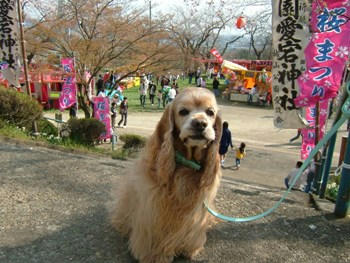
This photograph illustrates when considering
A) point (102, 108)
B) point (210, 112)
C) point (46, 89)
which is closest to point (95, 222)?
point (210, 112)

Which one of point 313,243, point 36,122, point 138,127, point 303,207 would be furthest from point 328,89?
point 138,127

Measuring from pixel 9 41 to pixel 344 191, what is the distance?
7680 millimetres

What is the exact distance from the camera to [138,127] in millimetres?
13797

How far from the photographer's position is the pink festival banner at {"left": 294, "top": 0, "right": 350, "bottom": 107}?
3346 mm

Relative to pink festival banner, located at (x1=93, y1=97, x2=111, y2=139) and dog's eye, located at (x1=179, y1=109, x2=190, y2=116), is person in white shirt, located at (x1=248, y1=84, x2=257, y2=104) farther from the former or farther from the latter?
dog's eye, located at (x1=179, y1=109, x2=190, y2=116)

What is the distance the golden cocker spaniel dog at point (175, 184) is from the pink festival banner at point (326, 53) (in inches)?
69.1

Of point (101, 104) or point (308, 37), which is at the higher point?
point (308, 37)

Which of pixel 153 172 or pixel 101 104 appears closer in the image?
pixel 153 172

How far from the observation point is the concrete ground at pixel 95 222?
100 inches

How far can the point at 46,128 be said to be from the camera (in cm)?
870

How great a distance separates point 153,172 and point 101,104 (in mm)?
8767

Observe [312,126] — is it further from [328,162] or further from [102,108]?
[102,108]

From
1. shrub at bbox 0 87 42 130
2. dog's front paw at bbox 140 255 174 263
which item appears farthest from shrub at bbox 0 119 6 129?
dog's front paw at bbox 140 255 174 263

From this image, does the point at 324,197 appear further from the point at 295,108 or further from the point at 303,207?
the point at 295,108
